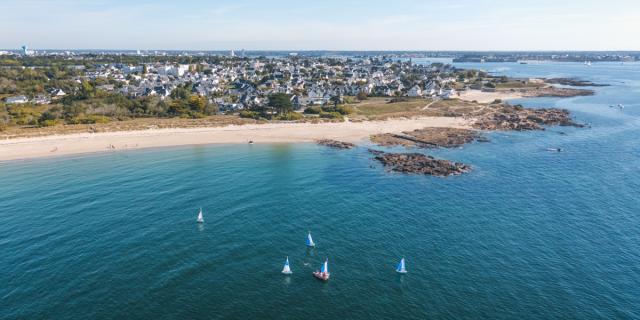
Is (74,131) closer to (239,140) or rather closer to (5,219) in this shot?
(239,140)

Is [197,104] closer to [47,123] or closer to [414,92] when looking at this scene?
[47,123]

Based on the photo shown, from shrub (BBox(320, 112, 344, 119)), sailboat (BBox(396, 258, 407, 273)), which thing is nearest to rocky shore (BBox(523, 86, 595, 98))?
shrub (BBox(320, 112, 344, 119))

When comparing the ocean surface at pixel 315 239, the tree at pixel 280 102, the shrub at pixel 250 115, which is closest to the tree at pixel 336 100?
the tree at pixel 280 102

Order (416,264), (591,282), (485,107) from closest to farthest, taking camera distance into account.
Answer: (591,282) < (416,264) < (485,107)

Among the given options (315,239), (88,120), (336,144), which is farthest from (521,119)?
(88,120)

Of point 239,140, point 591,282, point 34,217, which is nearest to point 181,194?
point 34,217

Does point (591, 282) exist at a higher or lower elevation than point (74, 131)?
lower
